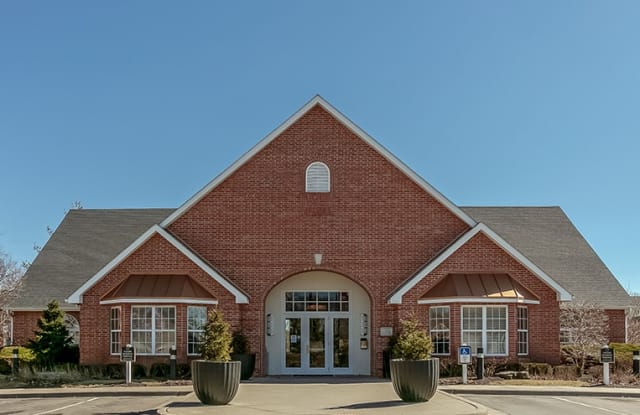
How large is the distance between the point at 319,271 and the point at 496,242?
6.93 metres

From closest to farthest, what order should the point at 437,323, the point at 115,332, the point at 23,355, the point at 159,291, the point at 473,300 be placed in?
the point at 473,300 < the point at 159,291 < the point at 437,323 < the point at 115,332 < the point at 23,355

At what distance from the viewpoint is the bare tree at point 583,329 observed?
31719mm

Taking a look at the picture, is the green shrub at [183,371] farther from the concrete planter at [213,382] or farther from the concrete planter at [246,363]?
the concrete planter at [213,382]

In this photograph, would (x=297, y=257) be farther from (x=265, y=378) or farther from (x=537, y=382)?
(x=537, y=382)

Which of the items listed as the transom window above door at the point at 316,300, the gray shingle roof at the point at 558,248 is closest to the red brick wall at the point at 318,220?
the transom window above door at the point at 316,300

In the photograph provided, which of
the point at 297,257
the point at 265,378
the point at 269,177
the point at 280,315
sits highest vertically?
the point at 269,177

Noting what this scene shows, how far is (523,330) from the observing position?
3050cm

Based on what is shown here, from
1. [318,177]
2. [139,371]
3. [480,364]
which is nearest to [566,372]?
[480,364]

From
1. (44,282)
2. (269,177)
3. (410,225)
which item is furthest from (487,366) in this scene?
(44,282)

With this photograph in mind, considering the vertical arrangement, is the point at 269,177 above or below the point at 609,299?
above

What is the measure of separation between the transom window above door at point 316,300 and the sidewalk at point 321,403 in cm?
658

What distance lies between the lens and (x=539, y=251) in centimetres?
4000

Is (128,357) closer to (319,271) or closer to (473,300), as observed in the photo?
(319,271)

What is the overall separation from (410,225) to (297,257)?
4515 mm
